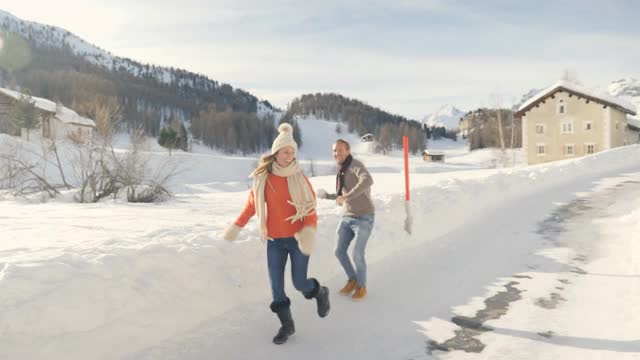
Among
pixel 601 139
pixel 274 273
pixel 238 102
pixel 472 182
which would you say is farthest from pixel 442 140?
pixel 274 273

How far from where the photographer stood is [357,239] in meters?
5.85

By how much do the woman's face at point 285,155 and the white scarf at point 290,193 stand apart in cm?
4

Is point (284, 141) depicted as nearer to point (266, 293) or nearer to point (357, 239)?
point (357, 239)

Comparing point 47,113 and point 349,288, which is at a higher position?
point 47,113

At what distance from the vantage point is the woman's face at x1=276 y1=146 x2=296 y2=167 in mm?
4395

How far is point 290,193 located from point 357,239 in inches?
69.7

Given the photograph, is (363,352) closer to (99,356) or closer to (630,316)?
(99,356)

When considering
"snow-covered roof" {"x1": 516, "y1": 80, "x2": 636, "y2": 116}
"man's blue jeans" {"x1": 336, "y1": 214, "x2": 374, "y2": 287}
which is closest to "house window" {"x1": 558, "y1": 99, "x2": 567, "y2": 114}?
"snow-covered roof" {"x1": 516, "y1": 80, "x2": 636, "y2": 116}

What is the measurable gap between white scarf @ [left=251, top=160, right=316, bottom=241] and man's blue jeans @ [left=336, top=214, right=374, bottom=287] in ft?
4.93

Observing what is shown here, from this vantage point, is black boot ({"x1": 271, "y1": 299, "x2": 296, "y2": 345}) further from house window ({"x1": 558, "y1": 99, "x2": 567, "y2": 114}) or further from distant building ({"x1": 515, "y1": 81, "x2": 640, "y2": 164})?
house window ({"x1": 558, "y1": 99, "x2": 567, "y2": 114})

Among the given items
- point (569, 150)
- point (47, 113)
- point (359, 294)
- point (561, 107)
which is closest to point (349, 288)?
point (359, 294)

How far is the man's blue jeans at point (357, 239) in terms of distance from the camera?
5.80m

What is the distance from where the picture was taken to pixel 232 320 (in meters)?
4.91

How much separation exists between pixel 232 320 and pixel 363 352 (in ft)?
5.08
